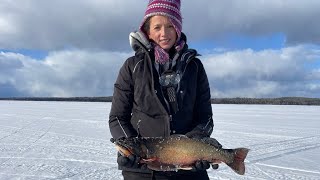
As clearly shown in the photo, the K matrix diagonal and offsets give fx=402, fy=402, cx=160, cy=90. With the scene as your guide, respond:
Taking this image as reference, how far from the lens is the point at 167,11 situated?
2.60m

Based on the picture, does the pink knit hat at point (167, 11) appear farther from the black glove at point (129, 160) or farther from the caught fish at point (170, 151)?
the black glove at point (129, 160)

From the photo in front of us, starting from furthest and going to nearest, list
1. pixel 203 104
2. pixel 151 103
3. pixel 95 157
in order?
1. pixel 95 157
2. pixel 203 104
3. pixel 151 103

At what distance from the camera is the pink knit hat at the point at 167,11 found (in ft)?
8.52

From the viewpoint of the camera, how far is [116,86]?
2.59 m

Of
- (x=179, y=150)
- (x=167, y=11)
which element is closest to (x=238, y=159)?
(x=179, y=150)

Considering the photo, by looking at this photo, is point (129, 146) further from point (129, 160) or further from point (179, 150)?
point (179, 150)

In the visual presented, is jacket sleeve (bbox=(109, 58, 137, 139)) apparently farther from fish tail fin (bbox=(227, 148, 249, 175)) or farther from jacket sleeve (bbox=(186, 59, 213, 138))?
fish tail fin (bbox=(227, 148, 249, 175))

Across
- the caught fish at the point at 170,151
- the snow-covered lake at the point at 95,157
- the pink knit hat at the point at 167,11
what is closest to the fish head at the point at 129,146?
the caught fish at the point at 170,151

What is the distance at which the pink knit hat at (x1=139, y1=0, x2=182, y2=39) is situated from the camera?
8.52ft

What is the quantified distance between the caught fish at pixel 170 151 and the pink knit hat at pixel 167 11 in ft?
2.41

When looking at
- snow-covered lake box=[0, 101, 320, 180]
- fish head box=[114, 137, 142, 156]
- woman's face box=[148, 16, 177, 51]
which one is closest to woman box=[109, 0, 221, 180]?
woman's face box=[148, 16, 177, 51]

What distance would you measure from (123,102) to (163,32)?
519 mm

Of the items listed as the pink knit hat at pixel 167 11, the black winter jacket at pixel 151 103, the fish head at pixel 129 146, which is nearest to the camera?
the fish head at pixel 129 146

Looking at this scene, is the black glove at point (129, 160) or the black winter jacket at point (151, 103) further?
the black winter jacket at point (151, 103)
